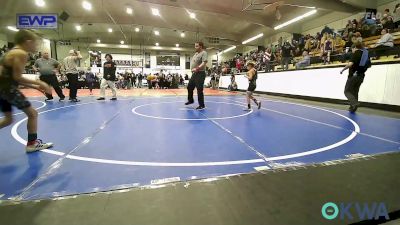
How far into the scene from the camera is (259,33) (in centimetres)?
2347

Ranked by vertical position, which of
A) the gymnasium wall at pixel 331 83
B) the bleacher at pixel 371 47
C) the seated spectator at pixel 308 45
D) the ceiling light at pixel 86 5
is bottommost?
the gymnasium wall at pixel 331 83

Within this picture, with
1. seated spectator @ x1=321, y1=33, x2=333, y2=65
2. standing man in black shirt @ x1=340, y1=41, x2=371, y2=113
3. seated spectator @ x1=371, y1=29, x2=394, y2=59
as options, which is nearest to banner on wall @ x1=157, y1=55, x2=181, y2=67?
seated spectator @ x1=321, y1=33, x2=333, y2=65

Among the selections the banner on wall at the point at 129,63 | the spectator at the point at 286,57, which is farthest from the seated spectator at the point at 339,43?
the banner on wall at the point at 129,63

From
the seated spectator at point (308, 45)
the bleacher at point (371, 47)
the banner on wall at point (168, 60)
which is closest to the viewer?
the bleacher at point (371, 47)

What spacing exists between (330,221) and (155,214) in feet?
3.59

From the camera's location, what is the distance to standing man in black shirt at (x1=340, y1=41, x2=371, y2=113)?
6.09 meters

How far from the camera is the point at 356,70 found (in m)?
6.27

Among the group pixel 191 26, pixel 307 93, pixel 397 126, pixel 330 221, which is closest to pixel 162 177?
pixel 330 221

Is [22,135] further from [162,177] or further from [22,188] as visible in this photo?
[162,177]

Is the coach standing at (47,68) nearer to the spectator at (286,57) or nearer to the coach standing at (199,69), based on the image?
the coach standing at (199,69)

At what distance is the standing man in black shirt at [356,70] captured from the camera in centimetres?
609
